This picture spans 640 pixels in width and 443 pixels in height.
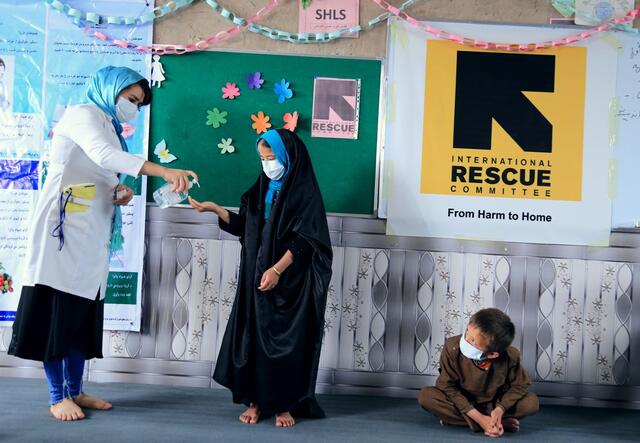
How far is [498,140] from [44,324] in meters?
2.35

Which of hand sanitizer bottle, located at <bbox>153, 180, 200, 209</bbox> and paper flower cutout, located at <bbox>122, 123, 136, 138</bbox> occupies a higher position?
paper flower cutout, located at <bbox>122, 123, 136, 138</bbox>

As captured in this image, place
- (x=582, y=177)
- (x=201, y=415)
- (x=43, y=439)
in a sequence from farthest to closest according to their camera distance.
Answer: (x=582, y=177), (x=201, y=415), (x=43, y=439)

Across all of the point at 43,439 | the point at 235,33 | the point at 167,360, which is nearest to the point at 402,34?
the point at 235,33

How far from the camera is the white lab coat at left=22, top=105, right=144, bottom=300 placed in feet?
9.32

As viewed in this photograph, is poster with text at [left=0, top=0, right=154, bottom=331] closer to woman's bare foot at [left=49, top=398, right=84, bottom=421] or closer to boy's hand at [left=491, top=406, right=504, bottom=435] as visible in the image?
woman's bare foot at [left=49, top=398, right=84, bottom=421]

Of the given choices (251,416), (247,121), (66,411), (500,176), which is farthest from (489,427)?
(247,121)

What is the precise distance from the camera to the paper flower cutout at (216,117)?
3.61m

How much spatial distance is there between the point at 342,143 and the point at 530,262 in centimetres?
116

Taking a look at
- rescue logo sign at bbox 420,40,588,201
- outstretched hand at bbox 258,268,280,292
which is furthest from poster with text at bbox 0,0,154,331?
rescue logo sign at bbox 420,40,588,201

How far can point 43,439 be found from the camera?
Result: 2.67 meters

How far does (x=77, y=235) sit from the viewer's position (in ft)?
9.61

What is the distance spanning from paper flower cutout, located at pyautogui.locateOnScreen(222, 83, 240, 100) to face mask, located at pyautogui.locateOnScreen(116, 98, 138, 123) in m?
0.63

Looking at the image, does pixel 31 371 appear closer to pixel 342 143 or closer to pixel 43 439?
pixel 43 439

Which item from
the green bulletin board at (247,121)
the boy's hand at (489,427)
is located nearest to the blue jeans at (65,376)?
the green bulletin board at (247,121)
